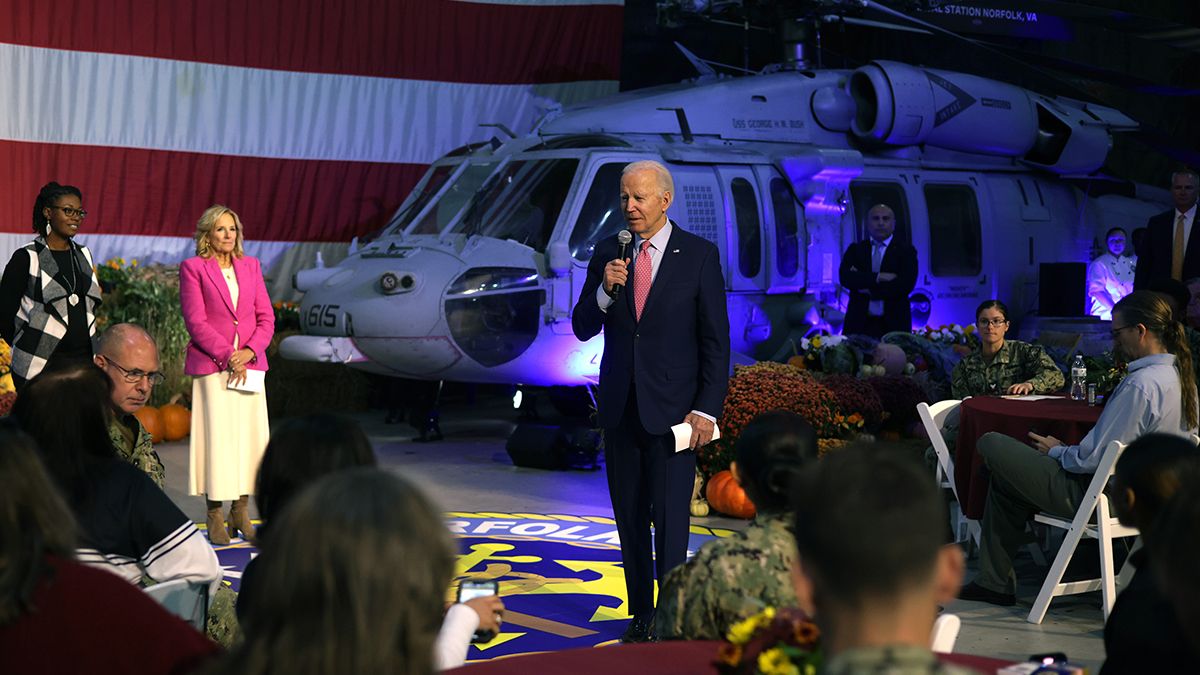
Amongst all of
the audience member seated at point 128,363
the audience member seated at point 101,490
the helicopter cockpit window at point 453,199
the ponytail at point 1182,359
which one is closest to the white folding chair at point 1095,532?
the ponytail at point 1182,359

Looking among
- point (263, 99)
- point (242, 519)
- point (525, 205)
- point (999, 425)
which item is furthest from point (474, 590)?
point (263, 99)

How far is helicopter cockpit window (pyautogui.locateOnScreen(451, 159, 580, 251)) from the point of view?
1015 cm

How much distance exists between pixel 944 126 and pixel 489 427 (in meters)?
4.54

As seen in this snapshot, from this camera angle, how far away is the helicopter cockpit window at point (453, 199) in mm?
10562

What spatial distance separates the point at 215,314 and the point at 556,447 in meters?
3.18

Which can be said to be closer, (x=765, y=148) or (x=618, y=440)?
(x=618, y=440)

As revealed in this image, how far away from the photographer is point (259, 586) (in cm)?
185

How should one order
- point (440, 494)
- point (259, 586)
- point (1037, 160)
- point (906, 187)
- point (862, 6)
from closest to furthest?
point (259, 586) < point (440, 494) < point (862, 6) < point (906, 187) < point (1037, 160)

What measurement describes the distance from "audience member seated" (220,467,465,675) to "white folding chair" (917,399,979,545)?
205 inches

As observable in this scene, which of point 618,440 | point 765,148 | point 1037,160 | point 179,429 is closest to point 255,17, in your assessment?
point 179,429

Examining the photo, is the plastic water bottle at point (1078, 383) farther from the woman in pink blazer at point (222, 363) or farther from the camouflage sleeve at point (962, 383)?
the woman in pink blazer at point (222, 363)

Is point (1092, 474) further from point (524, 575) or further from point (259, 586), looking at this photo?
point (259, 586)

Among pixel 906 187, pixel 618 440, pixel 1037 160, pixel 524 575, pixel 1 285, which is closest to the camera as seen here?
pixel 618 440

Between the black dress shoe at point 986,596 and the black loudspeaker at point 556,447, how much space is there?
373 centimetres
